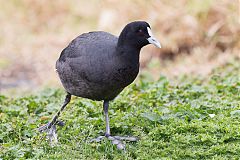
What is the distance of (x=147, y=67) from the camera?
1203cm

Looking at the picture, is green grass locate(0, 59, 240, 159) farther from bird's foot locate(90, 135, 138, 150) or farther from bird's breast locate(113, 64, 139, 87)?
bird's breast locate(113, 64, 139, 87)

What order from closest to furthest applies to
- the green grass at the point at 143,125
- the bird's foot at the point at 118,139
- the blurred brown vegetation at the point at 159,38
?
the green grass at the point at 143,125 < the bird's foot at the point at 118,139 < the blurred brown vegetation at the point at 159,38

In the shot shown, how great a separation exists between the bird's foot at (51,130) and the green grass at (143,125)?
0.07m

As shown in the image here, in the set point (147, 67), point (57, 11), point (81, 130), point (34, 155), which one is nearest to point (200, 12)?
point (147, 67)

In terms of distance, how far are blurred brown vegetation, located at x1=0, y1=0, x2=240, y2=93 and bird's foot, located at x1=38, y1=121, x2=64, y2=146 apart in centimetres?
435

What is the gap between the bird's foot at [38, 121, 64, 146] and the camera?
17.6 feet

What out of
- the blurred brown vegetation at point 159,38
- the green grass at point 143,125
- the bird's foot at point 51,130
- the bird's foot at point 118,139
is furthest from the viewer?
the blurred brown vegetation at point 159,38

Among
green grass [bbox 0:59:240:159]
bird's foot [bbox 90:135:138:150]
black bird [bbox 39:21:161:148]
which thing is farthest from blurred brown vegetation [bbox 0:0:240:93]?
bird's foot [bbox 90:135:138:150]

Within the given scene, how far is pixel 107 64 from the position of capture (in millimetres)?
5234

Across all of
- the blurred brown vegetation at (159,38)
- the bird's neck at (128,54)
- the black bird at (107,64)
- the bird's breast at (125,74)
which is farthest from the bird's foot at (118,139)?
the blurred brown vegetation at (159,38)

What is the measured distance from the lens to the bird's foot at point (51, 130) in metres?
5.35

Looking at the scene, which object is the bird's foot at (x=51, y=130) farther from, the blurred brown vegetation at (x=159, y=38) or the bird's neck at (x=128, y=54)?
the blurred brown vegetation at (x=159, y=38)

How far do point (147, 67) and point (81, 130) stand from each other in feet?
21.5

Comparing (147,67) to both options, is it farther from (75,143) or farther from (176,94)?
(75,143)
